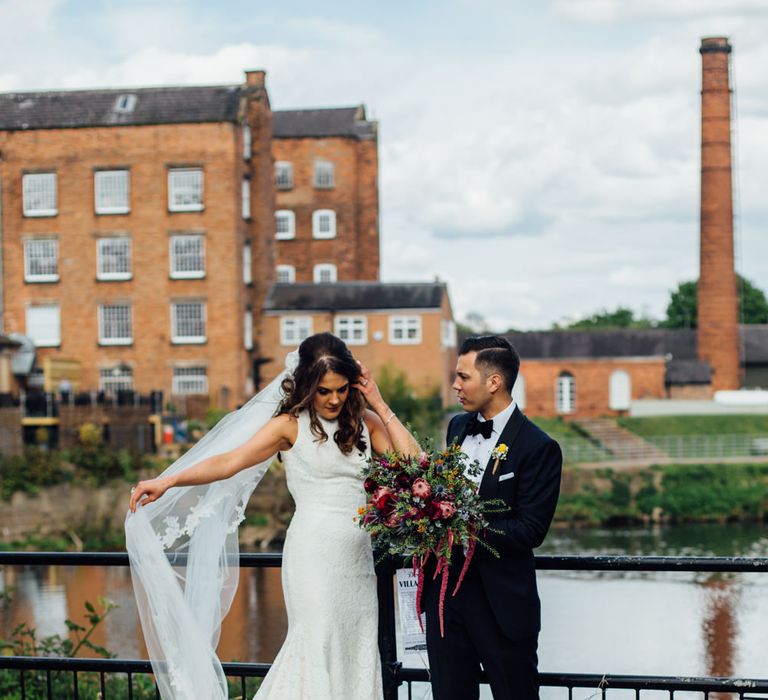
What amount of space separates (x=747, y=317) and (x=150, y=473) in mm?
55262

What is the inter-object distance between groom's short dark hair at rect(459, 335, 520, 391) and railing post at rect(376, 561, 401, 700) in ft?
3.18

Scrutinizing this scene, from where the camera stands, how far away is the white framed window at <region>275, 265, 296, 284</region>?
56.1m

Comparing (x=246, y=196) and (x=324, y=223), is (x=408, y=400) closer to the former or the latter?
(x=246, y=196)

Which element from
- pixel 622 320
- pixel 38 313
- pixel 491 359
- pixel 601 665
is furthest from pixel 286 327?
pixel 622 320

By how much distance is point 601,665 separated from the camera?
19469mm

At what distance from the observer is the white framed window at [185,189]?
4300cm

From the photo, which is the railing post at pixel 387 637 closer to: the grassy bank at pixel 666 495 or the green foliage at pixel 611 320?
the grassy bank at pixel 666 495

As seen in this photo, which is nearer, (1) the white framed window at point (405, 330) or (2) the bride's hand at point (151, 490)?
(2) the bride's hand at point (151, 490)

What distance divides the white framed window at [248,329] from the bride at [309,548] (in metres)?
39.6

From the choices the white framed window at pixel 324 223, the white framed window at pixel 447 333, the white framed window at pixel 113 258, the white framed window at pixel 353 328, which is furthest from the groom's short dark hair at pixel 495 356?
the white framed window at pixel 324 223

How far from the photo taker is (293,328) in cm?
4622

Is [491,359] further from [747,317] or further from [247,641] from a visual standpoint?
[747,317]

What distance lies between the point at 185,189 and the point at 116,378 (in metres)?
7.65

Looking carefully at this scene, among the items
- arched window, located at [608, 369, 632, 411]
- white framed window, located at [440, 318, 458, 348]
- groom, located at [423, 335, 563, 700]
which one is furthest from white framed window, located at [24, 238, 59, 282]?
groom, located at [423, 335, 563, 700]
